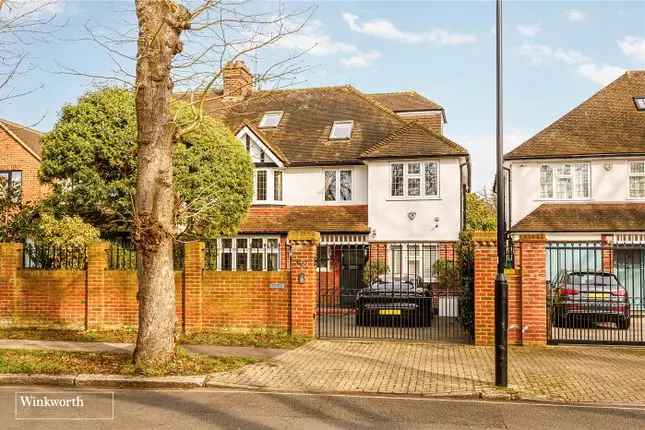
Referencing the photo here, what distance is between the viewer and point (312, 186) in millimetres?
26922

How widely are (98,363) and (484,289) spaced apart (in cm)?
731

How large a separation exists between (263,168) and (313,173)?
208 centimetres

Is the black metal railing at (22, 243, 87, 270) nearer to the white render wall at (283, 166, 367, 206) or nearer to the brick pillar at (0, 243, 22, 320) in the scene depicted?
the brick pillar at (0, 243, 22, 320)

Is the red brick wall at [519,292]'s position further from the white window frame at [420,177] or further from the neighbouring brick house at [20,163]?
the neighbouring brick house at [20,163]

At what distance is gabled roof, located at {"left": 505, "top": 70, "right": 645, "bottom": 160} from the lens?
79.2 feet

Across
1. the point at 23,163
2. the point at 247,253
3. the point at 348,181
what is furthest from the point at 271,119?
the point at 23,163

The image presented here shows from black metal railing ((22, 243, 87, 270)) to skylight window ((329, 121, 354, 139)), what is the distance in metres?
14.5

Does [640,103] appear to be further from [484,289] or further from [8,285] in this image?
[8,285]

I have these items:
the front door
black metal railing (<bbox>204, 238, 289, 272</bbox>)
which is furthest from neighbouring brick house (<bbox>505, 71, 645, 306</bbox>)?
black metal railing (<bbox>204, 238, 289, 272</bbox>)

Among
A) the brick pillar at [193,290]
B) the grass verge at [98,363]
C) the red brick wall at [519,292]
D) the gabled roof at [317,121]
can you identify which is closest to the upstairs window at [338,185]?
the gabled roof at [317,121]

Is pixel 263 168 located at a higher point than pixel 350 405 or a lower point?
higher

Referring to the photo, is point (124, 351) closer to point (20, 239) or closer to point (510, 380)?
point (510, 380)

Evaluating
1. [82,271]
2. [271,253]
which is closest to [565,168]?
[271,253]

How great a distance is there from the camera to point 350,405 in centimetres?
813
